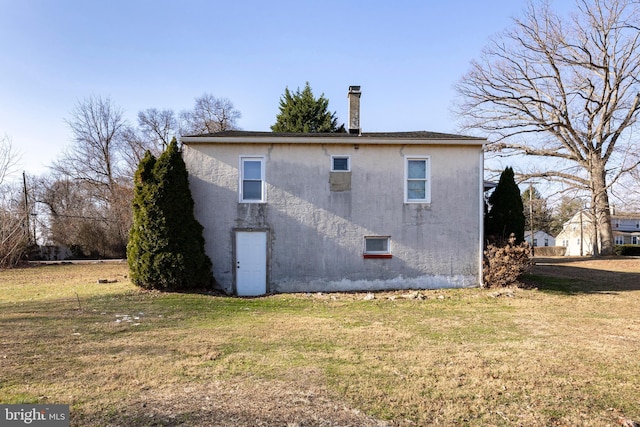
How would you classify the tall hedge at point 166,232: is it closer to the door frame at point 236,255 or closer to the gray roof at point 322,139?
the door frame at point 236,255

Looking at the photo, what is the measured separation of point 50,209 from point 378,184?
3543cm

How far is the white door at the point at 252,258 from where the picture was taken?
40.8 feet

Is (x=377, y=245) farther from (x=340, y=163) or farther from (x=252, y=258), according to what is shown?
(x=252, y=258)

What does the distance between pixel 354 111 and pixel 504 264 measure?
22.6ft

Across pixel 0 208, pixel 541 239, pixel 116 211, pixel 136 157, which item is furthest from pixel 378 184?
pixel 541 239

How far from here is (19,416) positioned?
151 inches

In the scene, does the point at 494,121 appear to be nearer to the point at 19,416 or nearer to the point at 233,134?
the point at 233,134

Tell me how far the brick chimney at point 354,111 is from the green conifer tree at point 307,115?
17.9 m

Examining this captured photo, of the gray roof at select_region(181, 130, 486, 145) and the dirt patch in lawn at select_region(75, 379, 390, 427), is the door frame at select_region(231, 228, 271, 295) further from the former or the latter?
the dirt patch in lawn at select_region(75, 379, 390, 427)

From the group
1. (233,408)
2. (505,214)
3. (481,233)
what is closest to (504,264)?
(481,233)

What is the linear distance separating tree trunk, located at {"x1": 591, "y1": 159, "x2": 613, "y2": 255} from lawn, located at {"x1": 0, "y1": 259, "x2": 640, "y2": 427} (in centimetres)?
1574

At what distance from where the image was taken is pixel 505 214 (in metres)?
13.7

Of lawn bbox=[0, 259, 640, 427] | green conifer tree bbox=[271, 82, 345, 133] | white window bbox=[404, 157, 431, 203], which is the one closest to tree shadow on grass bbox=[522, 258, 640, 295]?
lawn bbox=[0, 259, 640, 427]

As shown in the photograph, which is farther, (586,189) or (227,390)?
(586,189)
